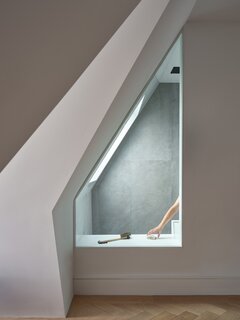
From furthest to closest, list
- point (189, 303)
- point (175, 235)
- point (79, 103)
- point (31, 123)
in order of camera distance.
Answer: point (175, 235), point (189, 303), point (79, 103), point (31, 123)

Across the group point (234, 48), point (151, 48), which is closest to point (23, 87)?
point (151, 48)

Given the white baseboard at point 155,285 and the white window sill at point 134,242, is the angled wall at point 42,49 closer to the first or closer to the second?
the white window sill at point 134,242

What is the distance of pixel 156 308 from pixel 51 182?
65.5 inches

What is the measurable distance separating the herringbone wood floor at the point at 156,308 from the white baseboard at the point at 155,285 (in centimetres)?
7

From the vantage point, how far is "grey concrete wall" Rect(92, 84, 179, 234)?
5.14 m

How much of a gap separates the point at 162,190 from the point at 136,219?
64cm

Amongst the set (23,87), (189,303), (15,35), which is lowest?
(189,303)

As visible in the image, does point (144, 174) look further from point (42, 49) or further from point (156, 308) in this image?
point (42, 49)

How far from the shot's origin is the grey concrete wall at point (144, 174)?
514cm

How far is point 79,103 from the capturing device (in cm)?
207

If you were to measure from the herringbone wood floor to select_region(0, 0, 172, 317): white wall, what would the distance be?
0.25 m

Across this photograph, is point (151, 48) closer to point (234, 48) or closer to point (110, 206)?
point (234, 48)

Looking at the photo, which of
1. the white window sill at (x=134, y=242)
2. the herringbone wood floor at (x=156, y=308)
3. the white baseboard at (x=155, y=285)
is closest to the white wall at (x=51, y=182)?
the herringbone wood floor at (x=156, y=308)

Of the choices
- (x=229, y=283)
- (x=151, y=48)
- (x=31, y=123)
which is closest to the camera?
(x=31, y=123)
